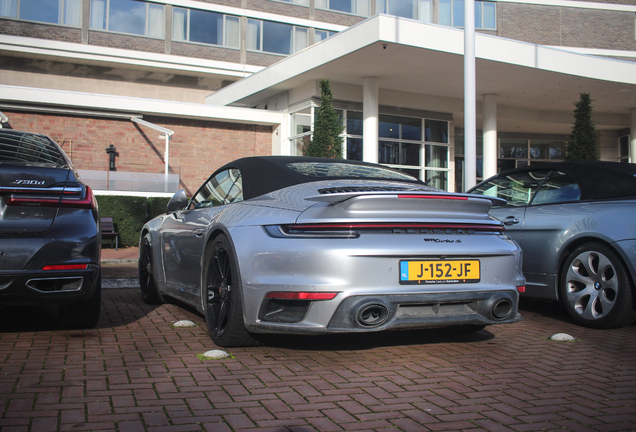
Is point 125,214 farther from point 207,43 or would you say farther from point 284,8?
point 284,8

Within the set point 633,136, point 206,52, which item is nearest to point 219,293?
point 633,136

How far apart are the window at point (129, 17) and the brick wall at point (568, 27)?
2052 centimetres

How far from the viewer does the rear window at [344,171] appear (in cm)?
433

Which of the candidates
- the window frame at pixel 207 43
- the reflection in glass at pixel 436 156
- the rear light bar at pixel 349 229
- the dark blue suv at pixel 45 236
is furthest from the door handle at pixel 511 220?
the window frame at pixel 207 43

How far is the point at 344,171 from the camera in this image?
4.48 metres

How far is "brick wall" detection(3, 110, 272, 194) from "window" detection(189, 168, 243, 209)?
14096 millimetres

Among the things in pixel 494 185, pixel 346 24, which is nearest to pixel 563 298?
pixel 494 185

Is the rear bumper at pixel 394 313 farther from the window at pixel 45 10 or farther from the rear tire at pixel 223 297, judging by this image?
the window at pixel 45 10

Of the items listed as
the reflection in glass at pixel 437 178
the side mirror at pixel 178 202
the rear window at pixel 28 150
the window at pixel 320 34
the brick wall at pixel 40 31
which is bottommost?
the side mirror at pixel 178 202

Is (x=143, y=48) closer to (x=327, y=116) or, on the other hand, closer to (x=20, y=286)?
(x=327, y=116)

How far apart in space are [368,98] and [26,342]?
16.4m

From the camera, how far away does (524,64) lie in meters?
17.4

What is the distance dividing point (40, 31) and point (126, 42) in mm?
3983

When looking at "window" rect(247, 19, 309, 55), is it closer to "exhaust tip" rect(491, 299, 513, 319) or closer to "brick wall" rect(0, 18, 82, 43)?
"brick wall" rect(0, 18, 82, 43)
